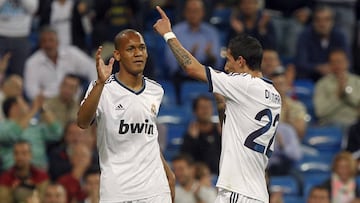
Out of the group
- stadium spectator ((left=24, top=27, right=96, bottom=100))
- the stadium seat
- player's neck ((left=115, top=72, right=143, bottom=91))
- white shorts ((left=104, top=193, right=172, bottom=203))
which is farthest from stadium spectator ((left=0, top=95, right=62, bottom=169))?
white shorts ((left=104, top=193, right=172, bottom=203))

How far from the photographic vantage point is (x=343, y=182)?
54.2 feet

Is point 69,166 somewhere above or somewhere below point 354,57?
below

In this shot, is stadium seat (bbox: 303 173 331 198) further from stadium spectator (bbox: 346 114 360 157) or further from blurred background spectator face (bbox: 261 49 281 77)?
blurred background spectator face (bbox: 261 49 281 77)

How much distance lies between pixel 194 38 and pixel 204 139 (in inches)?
101

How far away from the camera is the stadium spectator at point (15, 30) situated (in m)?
18.0

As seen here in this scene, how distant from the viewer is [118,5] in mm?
19516

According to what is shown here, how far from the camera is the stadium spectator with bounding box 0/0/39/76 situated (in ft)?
59.2

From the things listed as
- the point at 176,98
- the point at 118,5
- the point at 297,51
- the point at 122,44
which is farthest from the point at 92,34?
the point at 122,44

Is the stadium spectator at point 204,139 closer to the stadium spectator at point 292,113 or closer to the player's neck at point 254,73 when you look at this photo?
the stadium spectator at point 292,113

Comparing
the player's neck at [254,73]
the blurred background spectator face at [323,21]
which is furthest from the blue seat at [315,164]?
the player's neck at [254,73]

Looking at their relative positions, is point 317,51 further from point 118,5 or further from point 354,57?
point 118,5

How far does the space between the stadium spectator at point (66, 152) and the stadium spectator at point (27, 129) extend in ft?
0.60

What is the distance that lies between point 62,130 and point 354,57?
5463 mm

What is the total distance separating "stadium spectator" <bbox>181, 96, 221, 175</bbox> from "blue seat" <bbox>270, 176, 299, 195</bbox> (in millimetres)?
784
